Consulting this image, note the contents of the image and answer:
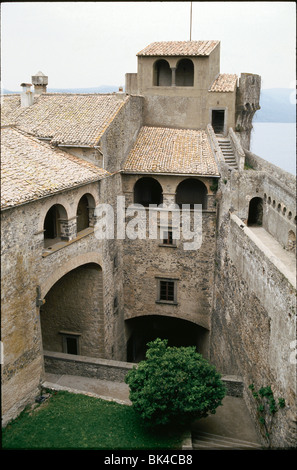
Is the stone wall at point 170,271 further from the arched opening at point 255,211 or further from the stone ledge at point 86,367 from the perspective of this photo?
the stone ledge at point 86,367

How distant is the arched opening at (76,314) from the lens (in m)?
17.0

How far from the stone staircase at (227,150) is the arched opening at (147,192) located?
11.5 feet

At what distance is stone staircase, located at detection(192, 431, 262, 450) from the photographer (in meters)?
11.9

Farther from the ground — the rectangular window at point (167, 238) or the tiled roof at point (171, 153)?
the tiled roof at point (171, 153)

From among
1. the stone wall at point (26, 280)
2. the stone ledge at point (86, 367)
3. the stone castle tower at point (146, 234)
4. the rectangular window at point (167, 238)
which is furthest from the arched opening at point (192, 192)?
the stone ledge at point (86, 367)

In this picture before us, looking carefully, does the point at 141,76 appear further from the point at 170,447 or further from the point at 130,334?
the point at 170,447

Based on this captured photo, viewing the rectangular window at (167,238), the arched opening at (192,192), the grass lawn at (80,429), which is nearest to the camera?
the grass lawn at (80,429)

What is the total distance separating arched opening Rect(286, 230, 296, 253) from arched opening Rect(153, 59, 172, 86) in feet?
37.7

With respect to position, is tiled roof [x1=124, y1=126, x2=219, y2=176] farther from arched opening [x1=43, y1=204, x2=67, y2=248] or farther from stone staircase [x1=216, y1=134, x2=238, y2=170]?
arched opening [x1=43, y1=204, x2=67, y2=248]

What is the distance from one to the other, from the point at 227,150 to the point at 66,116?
7356mm

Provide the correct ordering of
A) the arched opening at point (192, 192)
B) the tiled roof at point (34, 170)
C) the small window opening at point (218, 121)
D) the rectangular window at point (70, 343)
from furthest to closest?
1. the small window opening at point (218, 121)
2. the arched opening at point (192, 192)
3. the rectangular window at point (70, 343)
4. the tiled roof at point (34, 170)

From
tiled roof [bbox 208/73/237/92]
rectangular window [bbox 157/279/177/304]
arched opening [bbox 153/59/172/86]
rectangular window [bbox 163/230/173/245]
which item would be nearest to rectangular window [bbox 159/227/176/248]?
rectangular window [bbox 163/230/173/245]

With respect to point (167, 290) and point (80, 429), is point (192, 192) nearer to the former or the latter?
point (167, 290)
